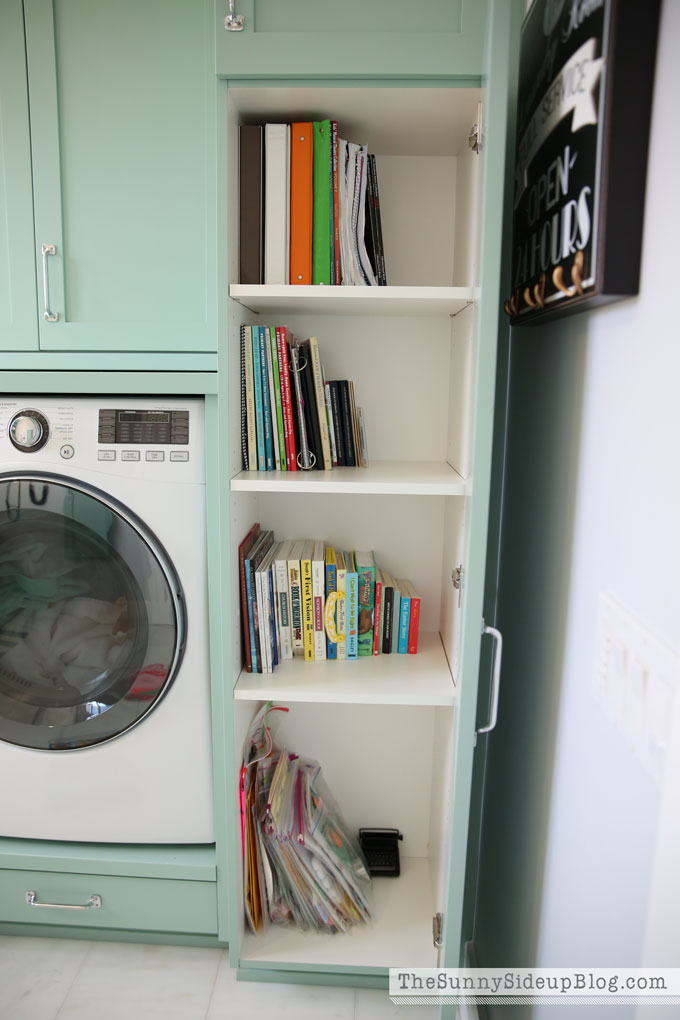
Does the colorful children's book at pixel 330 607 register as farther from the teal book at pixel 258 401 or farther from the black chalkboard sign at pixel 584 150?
the black chalkboard sign at pixel 584 150

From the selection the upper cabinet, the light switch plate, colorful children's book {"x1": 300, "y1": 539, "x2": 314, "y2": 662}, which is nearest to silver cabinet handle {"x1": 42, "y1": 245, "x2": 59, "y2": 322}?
the upper cabinet

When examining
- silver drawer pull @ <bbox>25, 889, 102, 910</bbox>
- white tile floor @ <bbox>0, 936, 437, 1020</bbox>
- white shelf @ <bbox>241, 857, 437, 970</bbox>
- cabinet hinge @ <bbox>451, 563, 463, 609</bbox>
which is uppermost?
cabinet hinge @ <bbox>451, 563, 463, 609</bbox>

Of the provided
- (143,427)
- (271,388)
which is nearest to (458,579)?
(271,388)

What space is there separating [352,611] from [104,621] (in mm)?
550

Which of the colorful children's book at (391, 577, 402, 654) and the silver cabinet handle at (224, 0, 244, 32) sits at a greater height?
the silver cabinet handle at (224, 0, 244, 32)

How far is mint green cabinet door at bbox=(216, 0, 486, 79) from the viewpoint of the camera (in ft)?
3.80

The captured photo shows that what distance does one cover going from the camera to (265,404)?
1.44 m

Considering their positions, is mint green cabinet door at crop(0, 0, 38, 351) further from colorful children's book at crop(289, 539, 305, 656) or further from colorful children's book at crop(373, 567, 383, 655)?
colorful children's book at crop(373, 567, 383, 655)

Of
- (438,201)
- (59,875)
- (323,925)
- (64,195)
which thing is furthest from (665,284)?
(59,875)

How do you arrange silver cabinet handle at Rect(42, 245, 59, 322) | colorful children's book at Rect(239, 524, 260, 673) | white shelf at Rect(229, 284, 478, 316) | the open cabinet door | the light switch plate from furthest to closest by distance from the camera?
1. colorful children's book at Rect(239, 524, 260, 673)
2. silver cabinet handle at Rect(42, 245, 59, 322)
3. white shelf at Rect(229, 284, 478, 316)
4. the open cabinet door
5. the light switch plate

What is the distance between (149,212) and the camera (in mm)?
1333

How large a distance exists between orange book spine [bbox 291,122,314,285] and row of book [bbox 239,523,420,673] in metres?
→ 0.59

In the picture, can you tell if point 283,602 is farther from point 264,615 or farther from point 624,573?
point 624,573

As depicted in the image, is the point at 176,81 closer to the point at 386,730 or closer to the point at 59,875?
the point at 386,730
